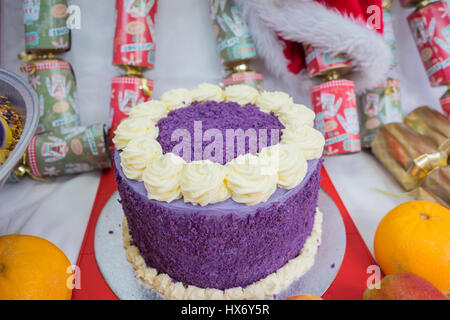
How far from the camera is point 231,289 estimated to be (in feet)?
3.14

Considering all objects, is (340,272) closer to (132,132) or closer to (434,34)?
(132,132)

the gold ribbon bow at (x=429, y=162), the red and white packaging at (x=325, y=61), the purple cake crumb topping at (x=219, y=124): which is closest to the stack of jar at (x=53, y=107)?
the purple cake crumb topping at (x=219, y=124)

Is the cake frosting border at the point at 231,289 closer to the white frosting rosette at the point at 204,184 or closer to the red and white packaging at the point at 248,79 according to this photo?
the white frosting rosette at the point at 204,184

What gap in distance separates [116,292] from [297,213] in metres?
0.57

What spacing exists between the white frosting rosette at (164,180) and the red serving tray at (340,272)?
38 cm

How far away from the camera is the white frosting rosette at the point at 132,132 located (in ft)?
3.30

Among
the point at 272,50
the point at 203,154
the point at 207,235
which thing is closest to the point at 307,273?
the point at 207,235

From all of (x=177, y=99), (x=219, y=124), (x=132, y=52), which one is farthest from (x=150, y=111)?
(x=132, y=52)

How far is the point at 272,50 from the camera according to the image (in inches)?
55.4

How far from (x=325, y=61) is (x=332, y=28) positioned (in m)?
0.13

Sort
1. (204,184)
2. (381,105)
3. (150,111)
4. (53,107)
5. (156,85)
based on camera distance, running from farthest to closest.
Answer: (156,85), (381,105), (53,107), (150,111), (204,184)

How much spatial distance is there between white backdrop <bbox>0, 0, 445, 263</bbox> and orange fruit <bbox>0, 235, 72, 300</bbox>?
0.24 metres

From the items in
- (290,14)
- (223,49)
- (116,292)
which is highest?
(290,14)
